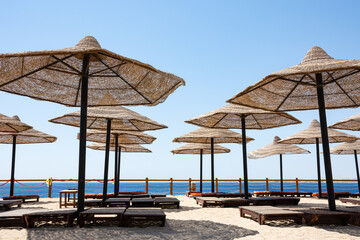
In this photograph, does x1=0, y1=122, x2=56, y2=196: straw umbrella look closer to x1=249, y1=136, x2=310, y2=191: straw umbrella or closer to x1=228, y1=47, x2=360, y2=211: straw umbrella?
x1=228, y1=47, x2=360, y2=211: straw umbrella

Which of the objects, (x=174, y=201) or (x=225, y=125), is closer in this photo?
(x=174, y=201)

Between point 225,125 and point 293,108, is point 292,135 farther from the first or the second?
point 293,108

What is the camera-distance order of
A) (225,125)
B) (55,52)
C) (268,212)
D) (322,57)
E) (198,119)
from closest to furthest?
1. (55,52)
2. (268,212)
3. (322,57)
4. (198,119)
5. (225,125)

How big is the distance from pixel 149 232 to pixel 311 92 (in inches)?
191

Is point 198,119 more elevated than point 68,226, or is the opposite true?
point 198,119

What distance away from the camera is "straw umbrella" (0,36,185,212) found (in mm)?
5223

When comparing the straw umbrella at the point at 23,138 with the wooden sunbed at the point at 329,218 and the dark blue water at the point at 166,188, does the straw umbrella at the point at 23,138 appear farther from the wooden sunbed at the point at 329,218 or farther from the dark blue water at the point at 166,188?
the wooden sunbed at the point at 329,218

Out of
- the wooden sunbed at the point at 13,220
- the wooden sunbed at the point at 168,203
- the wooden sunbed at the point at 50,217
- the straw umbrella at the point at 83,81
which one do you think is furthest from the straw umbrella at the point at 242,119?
the wooden sunbed at the point at 13,220

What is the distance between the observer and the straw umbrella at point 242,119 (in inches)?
344

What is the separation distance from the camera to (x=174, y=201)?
8195mm

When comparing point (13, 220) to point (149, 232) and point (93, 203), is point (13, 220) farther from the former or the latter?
point (93, 203)

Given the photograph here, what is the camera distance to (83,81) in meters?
5.47

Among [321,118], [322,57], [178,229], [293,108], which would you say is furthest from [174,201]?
[322,57]

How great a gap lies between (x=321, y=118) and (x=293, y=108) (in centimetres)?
190
